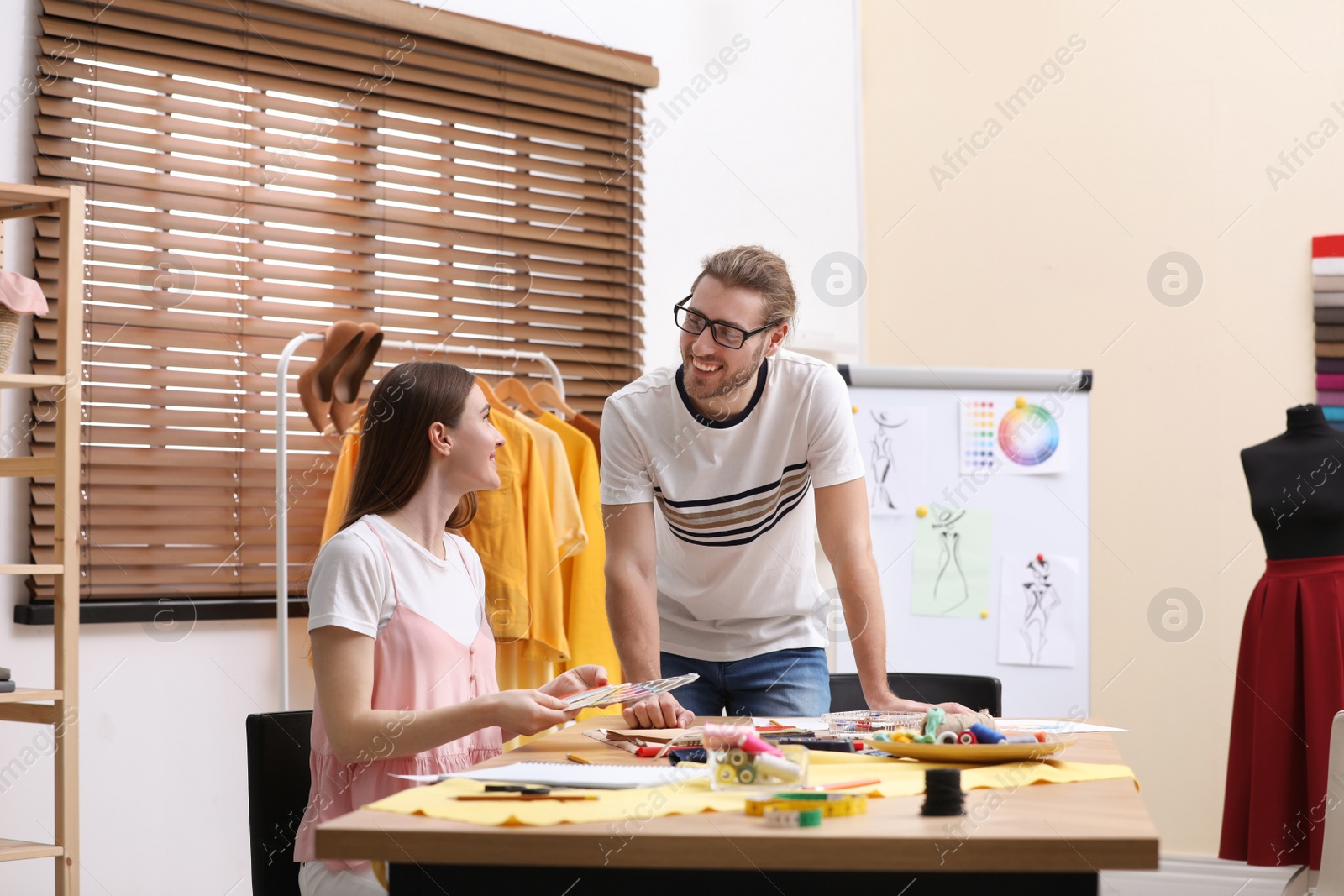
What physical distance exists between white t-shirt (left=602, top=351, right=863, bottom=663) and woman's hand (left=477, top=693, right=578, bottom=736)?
73cm

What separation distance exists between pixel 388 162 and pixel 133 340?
77cm

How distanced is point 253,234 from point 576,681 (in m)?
1.78

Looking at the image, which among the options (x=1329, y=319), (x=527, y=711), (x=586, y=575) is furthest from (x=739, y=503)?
(x=1329, y=319)

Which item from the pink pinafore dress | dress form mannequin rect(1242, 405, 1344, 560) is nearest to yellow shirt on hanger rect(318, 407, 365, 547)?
the pink pinafore dress

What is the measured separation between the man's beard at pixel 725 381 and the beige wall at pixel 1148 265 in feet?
6.68

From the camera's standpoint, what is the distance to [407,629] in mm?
1588

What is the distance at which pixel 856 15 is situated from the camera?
13.3 feet

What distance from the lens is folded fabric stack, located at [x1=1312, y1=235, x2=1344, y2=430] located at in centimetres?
346

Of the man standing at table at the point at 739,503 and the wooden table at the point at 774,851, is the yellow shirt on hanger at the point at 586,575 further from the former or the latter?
the wooden table at the point at 774,851

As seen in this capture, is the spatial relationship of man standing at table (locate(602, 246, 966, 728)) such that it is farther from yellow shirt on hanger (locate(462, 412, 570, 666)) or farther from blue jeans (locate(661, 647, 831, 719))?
yellow shirt on hanger (locate(462, 412, 570, 666))

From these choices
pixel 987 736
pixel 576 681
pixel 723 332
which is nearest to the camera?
pixel 987 736

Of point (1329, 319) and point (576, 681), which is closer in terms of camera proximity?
point (576, 681)

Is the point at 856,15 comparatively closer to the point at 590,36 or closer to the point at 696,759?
the point at 590,36

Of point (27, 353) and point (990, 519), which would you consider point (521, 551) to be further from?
point (990, 519)
